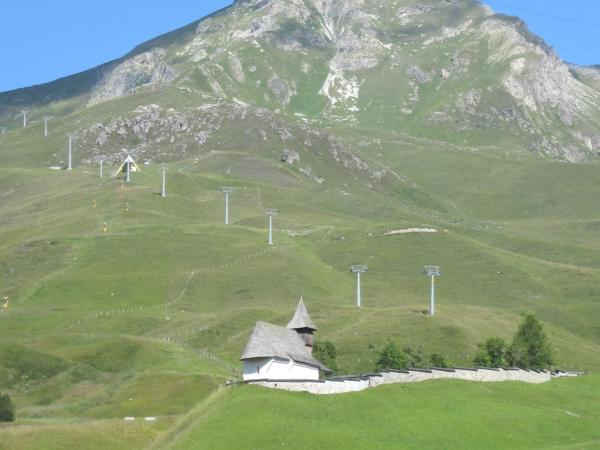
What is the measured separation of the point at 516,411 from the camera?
75.1 meters

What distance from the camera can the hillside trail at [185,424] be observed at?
67688 mm

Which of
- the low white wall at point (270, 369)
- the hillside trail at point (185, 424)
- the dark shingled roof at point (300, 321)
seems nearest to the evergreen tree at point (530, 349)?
the dark shingled roof at point (300, 321)

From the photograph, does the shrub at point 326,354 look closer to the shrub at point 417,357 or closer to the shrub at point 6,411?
the shrub at point 417,357

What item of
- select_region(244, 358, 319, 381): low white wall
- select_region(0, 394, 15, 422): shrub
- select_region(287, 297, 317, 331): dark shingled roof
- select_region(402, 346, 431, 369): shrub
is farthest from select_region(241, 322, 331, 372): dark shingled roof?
select_region(402, 346, 431, 369): shrub

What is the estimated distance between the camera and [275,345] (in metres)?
80.5

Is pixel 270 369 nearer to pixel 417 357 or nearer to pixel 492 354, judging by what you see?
pixel 417 357

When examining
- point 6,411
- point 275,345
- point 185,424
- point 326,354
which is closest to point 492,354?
point 326,354

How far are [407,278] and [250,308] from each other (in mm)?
48519

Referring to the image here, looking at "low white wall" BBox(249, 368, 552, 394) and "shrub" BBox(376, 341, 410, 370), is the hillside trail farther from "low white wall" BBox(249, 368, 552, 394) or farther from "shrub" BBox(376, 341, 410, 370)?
"shrub" BBox(376, 341, 410, 370)

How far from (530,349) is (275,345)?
45.9 m

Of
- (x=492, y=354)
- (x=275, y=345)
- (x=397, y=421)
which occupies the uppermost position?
(x=275, y=345)

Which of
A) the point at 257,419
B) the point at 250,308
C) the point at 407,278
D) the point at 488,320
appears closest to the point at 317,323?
the point at 250,308

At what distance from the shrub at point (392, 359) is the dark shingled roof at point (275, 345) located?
2564cm

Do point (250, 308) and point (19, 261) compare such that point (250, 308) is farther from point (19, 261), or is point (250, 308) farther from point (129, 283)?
point (19, 261)
